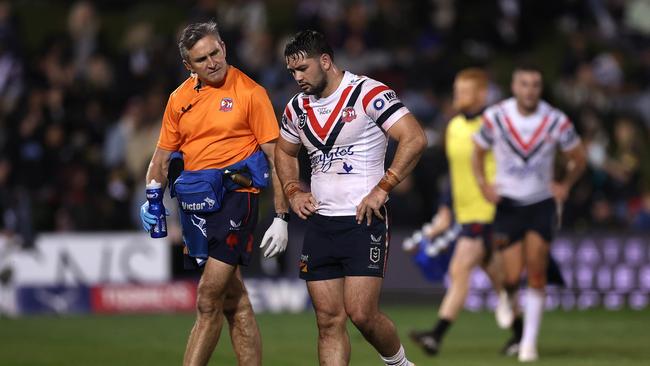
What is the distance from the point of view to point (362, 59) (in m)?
23.3

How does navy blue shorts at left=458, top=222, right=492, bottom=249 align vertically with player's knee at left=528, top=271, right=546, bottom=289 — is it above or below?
above

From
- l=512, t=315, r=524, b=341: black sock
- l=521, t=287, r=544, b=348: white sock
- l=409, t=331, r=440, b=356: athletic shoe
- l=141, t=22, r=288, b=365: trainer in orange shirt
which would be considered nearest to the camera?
l=141, t=22, r=288, b=365: trainer in orange shirt

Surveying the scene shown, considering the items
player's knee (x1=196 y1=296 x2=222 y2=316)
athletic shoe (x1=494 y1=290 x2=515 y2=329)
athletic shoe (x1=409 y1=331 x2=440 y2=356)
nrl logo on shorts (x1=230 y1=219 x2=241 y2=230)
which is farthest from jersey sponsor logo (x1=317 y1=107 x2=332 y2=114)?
athletic shoe (x1=494 y1=290 x2=515 y2=329)

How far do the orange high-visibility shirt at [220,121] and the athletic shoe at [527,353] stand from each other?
13.1 ft

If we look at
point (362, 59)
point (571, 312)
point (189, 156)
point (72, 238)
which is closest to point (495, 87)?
point (362, 59)

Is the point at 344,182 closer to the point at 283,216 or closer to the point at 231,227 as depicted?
the point at 283,216

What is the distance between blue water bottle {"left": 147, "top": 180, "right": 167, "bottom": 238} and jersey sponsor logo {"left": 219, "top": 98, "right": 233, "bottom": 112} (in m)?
0.77

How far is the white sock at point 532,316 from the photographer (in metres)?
13.0

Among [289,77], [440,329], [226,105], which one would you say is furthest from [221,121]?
[289,77]

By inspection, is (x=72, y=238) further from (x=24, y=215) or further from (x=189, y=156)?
(x=189, y=156)

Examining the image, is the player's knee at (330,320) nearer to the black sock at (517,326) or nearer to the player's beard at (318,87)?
the player's beard at (318,87)

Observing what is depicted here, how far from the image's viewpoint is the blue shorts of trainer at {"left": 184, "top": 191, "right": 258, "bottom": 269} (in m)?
9.98

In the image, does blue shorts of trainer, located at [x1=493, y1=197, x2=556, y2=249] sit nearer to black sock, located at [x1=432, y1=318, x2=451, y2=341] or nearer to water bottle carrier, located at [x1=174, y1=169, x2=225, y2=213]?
black sock, located at [x1=432, y1=318, x2=451, y2=341]

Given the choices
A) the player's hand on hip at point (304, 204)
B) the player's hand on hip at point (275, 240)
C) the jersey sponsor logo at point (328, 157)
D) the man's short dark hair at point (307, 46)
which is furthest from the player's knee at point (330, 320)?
the man's short dark hair at point (307, 46)
